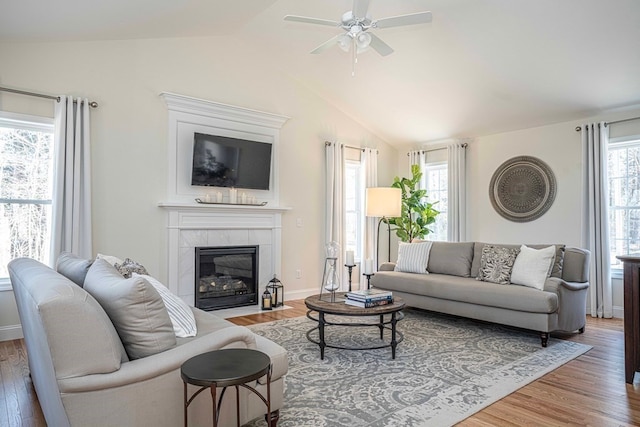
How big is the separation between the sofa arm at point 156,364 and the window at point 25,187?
3141 mm

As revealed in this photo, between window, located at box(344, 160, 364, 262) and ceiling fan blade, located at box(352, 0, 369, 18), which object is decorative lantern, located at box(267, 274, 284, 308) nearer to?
window, located at box(344, 160, 364, 262)

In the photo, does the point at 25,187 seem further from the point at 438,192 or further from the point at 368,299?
the point at 438,192

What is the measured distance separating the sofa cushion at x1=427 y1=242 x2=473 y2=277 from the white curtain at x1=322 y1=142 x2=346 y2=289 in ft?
5.27

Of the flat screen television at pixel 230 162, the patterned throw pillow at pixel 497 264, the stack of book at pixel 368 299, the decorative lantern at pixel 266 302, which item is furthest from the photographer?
the decorative lantern at pixel 266 302

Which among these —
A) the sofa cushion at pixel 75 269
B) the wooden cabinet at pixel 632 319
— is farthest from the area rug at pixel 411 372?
the sofa cushion at pixel 75 269

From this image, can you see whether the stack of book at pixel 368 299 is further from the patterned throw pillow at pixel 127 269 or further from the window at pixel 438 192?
the window at pixel 438 192

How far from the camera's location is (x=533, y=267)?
4.12m

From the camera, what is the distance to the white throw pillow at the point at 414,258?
5215 mm

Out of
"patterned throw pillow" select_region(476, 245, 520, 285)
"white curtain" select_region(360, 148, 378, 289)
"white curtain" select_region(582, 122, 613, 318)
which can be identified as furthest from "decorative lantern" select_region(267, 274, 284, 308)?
"white curtain" select_region(582, 122, 613, 318)

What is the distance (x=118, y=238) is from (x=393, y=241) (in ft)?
15.2

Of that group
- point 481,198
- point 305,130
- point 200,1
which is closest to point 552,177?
point 481,198

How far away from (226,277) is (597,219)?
4654 millimetres

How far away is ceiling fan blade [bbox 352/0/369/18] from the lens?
10.2 feet

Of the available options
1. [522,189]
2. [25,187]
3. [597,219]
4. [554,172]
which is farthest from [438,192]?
[25,187]
